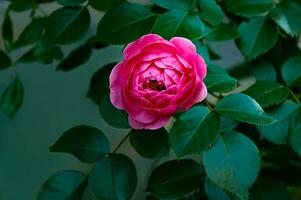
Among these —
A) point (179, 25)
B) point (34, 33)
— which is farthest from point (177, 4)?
point (34, 33)

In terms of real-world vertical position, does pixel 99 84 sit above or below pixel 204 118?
below

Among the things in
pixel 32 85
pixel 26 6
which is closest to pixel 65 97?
pixel 32 85

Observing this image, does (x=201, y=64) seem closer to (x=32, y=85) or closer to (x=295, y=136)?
(x=295, y=136)

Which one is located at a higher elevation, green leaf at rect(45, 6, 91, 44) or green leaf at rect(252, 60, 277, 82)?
green leaf at rect(45, 6, 91, 44)

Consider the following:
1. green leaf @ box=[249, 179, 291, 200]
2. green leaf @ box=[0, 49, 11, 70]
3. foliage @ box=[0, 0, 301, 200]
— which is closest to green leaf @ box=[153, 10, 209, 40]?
foliage @ box=[0, 0, 301, 200]

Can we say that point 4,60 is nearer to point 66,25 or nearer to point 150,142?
point 66,25

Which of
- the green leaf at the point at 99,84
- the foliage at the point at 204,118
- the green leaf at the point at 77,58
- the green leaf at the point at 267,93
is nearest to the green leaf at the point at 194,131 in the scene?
the foliage at the point at 204,118

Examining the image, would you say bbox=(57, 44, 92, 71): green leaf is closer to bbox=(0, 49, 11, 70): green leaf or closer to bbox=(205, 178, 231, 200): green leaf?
bbox=(0, 49, 11, 70): green leaf
